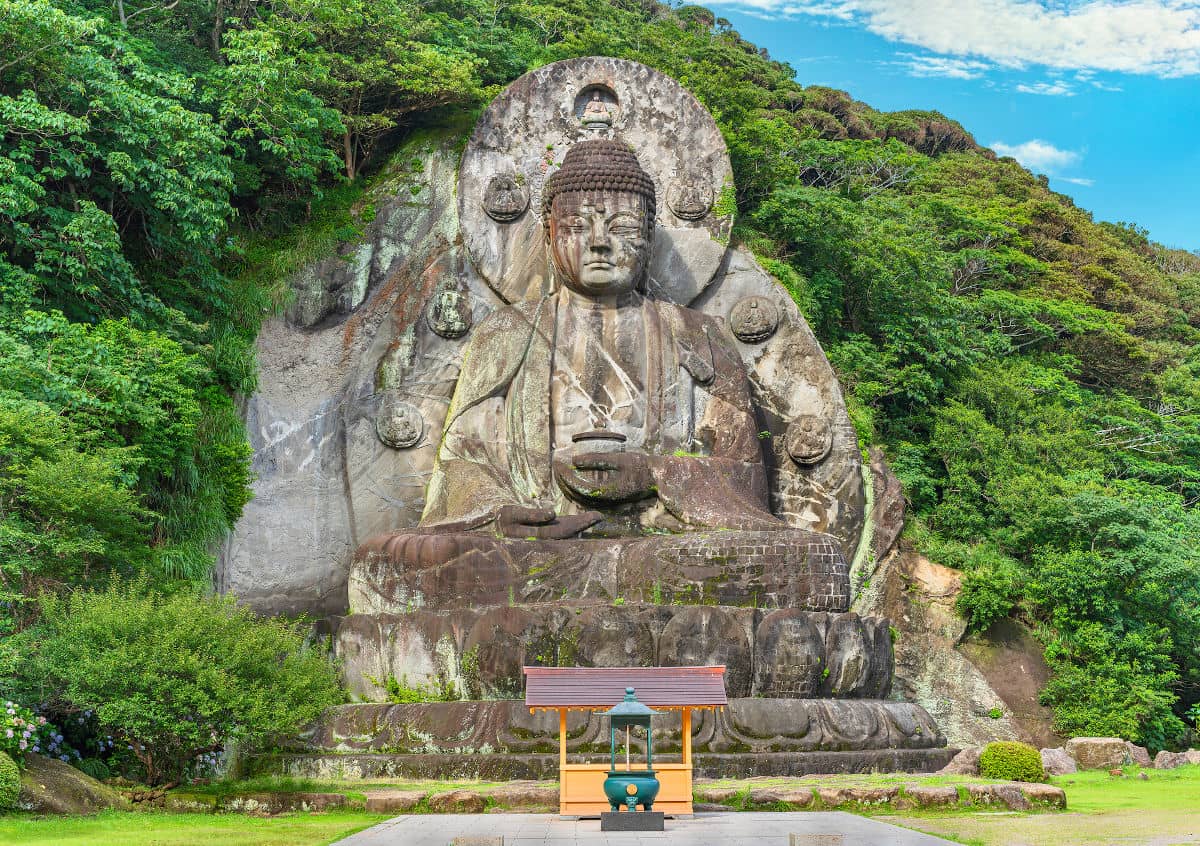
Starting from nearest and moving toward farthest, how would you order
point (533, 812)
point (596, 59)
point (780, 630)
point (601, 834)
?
1. point (601, 834)
2. point (533, 812)
3. point (780, 630)
4. point (596, 59)

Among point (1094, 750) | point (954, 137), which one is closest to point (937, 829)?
point (1094, 750)

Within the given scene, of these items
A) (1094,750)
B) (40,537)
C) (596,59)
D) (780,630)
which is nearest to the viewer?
(40,537)

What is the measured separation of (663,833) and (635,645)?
364cm

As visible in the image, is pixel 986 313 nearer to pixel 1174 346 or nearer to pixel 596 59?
pixel 1174 346

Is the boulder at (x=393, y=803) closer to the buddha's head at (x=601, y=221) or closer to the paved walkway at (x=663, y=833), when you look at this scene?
the paved walkway at (x=663, y=833)

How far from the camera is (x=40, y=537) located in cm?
970

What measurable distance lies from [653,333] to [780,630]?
3940mm

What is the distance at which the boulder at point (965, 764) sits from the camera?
10.3m

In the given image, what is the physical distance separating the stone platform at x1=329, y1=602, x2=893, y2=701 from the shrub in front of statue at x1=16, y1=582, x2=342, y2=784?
1.48 metres

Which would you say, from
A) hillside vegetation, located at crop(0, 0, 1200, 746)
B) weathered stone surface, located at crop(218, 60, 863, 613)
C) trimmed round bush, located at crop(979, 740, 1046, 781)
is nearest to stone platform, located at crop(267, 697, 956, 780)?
trimmed round bush, located at crop(979, 740, 1046, 781)

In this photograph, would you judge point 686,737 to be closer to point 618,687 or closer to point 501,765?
point 618,687

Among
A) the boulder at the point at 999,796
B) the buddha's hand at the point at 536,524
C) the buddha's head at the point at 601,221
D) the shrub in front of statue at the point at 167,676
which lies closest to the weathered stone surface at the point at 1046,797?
the boulder at the point at 999,796

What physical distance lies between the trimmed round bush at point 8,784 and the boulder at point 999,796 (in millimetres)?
5838

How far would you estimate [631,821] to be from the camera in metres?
7.24
